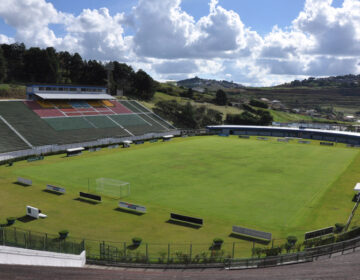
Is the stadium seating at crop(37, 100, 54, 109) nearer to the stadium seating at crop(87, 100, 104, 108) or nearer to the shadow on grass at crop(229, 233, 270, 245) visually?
the stadium seating at crop(87, 100, 104, 108)

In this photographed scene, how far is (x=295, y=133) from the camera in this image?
100000 millimetres

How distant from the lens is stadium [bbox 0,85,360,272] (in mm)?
25141

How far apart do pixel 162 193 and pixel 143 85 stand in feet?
310

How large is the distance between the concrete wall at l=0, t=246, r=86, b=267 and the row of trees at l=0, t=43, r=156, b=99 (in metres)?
101

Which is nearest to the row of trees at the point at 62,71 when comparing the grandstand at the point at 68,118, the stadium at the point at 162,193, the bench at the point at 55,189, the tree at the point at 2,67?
the tree at the point at 2,67

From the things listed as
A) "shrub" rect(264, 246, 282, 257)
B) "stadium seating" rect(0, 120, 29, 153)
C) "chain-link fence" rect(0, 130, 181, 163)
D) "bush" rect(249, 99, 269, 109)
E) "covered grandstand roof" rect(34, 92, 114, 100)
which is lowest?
"shrub" rect(264, 246, 282, 257)

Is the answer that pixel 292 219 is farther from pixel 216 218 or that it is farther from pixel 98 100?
pixel 98 100

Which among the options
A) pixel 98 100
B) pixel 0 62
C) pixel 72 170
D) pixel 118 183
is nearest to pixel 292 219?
pixel 118 183

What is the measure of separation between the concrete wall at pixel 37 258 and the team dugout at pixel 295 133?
84032 millimetres

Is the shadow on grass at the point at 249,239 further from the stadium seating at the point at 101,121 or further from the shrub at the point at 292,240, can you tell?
the stadium seating at the point at 101,121

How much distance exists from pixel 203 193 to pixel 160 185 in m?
6.62

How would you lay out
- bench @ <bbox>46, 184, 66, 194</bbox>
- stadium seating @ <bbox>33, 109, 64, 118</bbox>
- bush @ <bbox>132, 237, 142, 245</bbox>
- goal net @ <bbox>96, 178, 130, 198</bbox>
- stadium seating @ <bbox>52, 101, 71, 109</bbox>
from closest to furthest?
1. bush @ <bbox>132, 237, 142, 245</bbox>
2. bench @ <bbox>46, 184, 66, 194</bbox>
3. goal net @ <bbox>96, 178, 130, 198</bbox>
4. stadium seating @ <bbox>33, 109, 64, 118</bbox>
5. stadium seating @ <bbox>52, 101, 71, 109</bbox>

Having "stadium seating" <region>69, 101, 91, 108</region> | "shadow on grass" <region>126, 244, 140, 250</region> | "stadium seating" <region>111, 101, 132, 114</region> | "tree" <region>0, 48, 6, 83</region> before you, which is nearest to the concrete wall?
"shadow on grass" <region>126, 244, 140, 250</region>

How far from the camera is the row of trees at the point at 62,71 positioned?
379 feet
